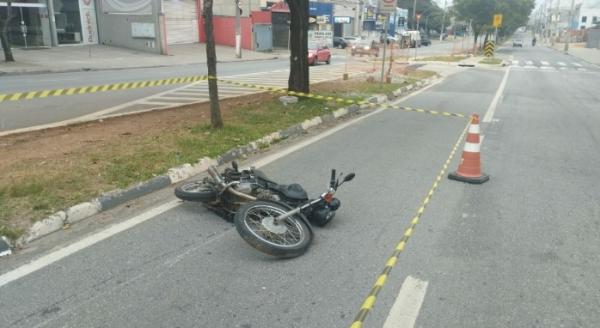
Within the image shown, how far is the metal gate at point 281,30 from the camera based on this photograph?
48.0 meters

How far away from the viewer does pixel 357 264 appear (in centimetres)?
434

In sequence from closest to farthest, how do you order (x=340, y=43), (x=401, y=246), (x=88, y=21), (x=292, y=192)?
(x=401, y=246)
(x=292, y=192)
(x=88, y=21)
(x=340, y=43)

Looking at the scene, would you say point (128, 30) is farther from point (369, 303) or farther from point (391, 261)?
point (369, 303)

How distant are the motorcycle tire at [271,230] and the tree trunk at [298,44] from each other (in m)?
8.76

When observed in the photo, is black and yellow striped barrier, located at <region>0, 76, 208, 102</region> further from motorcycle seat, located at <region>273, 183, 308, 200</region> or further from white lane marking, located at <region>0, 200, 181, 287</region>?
motorcycle seat, located at <region>273, 183, 308, 200</region>

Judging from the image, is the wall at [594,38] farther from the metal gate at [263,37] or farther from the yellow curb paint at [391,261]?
the yellow curb paint at [391,261]

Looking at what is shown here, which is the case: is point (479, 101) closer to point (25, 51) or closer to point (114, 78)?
point (114, 78)

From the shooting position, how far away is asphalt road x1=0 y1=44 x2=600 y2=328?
3562 mm

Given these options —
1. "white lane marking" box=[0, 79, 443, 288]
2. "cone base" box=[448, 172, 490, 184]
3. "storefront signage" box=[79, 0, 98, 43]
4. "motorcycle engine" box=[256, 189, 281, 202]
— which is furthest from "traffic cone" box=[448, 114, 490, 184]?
"storefront signage" box=[79, 0, 98, 43]

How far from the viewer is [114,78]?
1964cm

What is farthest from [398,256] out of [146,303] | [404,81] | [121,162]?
[404,81]

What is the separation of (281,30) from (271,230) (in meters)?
46.0

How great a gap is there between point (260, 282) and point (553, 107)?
13556mm

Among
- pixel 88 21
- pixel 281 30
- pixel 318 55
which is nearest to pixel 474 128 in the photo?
pixel 318 55
